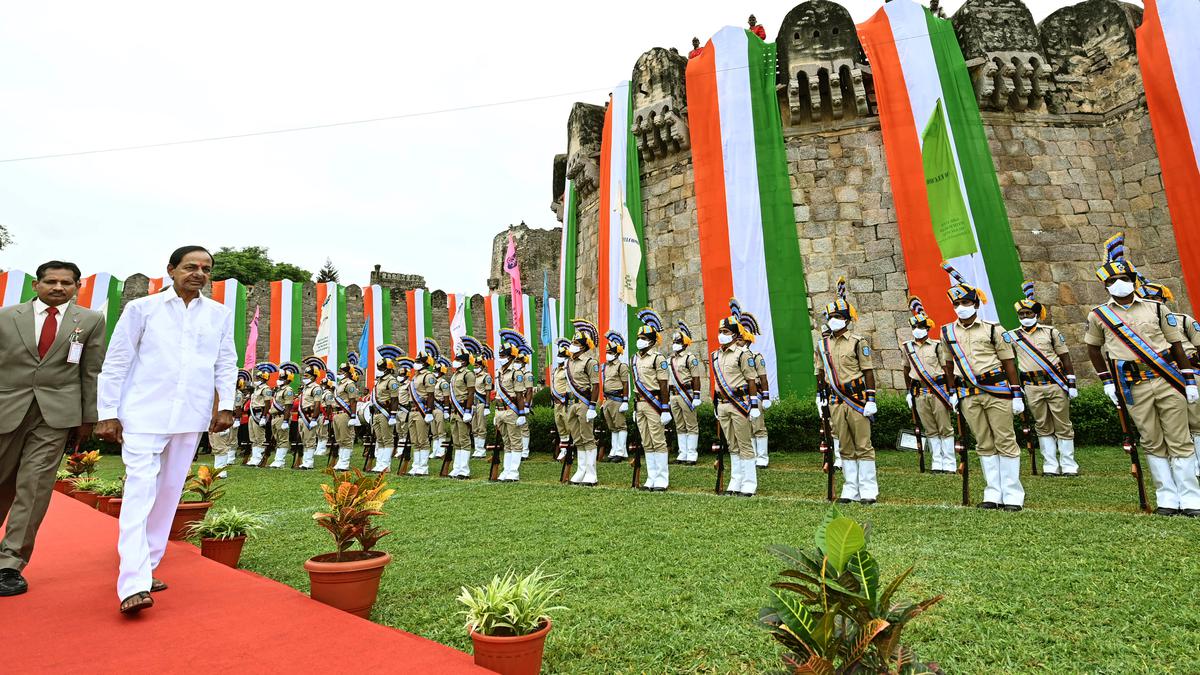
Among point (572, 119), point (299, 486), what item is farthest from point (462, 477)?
point (572, 119)

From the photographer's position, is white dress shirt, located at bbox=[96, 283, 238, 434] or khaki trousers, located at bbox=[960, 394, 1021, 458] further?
khaki trousers, located at bbox=[960, 394, 1021, 458]

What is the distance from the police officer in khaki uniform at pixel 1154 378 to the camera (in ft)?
17.0

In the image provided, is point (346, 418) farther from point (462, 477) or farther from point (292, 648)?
point (292, 648)

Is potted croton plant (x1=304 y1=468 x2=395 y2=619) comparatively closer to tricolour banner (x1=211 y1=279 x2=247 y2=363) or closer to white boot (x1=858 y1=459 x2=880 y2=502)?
white boot (x1=858 y1=459 x2=880 y2=502)

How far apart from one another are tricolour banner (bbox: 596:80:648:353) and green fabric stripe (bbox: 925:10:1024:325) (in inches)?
258

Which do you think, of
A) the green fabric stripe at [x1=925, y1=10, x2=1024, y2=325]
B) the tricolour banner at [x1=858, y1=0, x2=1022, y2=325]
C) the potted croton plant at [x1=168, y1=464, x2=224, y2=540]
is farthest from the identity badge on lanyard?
the green fabric stripe at [x1=925, y1=10, x2=1024, y2=325]

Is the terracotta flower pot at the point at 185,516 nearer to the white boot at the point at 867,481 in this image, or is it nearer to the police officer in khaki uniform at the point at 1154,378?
the white boot at the point at 867,481

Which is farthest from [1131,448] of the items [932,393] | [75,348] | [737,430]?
[75,348]

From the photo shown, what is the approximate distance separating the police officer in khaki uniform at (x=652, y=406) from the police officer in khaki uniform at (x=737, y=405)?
2.44ft

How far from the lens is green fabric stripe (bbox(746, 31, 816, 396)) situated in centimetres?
1202

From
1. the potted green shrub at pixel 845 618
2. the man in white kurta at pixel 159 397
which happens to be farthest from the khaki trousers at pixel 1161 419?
the man in white kurta at pixel 159 397

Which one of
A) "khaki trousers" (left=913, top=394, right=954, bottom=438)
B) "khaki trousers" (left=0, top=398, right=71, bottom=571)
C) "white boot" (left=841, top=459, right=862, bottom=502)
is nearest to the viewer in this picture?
"khaki trousers" (left=0, top=398, right=71, bottom=571)

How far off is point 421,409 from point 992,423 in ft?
28.0

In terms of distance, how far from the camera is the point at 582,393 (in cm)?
928
